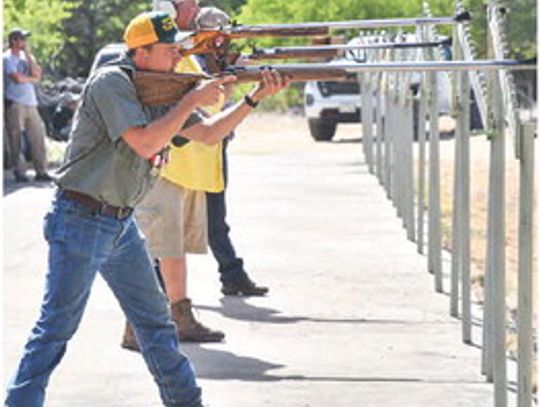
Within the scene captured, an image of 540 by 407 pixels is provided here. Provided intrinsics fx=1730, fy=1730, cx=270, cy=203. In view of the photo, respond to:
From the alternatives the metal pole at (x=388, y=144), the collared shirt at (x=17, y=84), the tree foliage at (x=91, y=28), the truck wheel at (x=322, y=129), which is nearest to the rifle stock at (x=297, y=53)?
the metal pole at (x=388, y=144)

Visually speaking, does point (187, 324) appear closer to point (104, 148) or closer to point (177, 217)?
point (177, 217)

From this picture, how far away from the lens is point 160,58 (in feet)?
23.7

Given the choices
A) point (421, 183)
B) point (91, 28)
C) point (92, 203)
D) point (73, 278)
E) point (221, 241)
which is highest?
point (92, 203)

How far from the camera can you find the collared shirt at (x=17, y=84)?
20406 millimetres

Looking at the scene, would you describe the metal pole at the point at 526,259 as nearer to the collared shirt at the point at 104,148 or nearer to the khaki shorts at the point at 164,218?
the collared shirt at the point at 104,148

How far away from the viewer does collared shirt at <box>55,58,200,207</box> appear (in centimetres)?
690

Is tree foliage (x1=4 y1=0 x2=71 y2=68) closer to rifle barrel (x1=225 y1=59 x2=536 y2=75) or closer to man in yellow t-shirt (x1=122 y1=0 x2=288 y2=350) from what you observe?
man in yellow t-shirt (x1=122 y1=0 x2=288 y2=350)

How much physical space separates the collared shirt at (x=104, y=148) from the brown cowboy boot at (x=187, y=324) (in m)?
2.56

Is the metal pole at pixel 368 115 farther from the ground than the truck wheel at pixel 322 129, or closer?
farther from the ground

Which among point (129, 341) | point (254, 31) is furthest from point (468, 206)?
point (129, 341)

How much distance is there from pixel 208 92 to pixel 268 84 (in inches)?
14.8

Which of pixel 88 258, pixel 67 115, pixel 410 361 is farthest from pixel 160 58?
pixel 67 115

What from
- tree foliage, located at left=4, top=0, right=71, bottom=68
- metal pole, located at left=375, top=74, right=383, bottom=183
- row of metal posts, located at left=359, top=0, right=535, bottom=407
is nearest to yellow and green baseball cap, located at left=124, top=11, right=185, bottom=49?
row of metal posts, located at left=359, top=0, right=535, bottom=407

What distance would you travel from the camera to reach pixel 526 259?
704 centimetres
